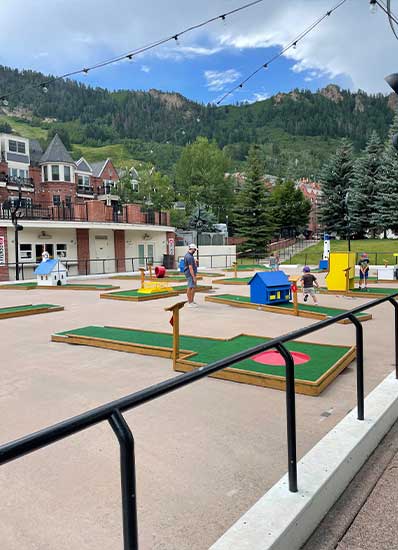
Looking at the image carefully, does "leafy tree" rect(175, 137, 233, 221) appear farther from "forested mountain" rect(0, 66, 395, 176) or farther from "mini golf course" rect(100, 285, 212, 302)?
"mini golf course" rect(100, 285, 212, 302)

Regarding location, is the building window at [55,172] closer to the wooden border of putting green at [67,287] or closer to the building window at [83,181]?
the building window at [83,181]

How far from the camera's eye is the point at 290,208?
62.2 metres

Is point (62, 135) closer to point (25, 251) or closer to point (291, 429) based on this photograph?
point (25, 251)

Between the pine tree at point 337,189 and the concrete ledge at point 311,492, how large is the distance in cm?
5068

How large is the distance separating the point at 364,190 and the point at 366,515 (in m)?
51.6

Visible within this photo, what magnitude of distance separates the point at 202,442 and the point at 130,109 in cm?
15599

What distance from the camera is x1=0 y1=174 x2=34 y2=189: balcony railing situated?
139ft

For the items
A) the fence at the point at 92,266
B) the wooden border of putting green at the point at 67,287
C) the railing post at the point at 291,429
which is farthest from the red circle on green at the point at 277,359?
the fence at the point at 92,266

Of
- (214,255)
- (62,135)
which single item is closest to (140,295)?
(214,255)

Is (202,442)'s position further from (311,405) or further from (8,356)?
(8,356)

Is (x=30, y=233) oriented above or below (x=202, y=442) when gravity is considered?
above

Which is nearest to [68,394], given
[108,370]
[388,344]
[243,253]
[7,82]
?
[108,370]

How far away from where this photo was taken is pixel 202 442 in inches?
148

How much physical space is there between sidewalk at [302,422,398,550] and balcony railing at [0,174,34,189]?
139 feet
